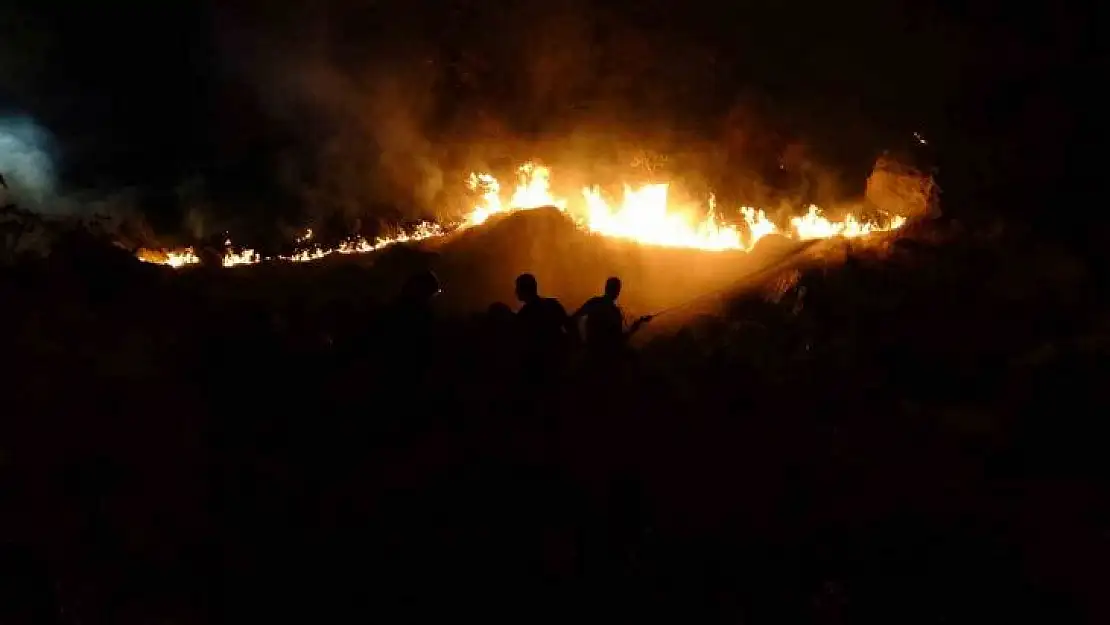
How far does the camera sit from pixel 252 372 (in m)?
7.91

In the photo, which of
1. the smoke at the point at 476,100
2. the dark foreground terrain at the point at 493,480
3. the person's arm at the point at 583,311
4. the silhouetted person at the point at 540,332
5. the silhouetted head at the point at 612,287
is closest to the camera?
the dark foreground terrain at the point at 493,480

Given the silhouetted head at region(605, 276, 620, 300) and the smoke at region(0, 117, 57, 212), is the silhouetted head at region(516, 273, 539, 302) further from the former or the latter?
the smoke at region(0, 117, 57, 212)

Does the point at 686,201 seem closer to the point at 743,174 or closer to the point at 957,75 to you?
the point at 743,174

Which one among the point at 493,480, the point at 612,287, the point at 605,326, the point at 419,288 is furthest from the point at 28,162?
the point at 493,480

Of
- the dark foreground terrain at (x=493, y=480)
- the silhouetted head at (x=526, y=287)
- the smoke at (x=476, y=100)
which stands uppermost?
the smoke at (x=476, y=100)

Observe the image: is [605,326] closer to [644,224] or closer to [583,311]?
[583,311]

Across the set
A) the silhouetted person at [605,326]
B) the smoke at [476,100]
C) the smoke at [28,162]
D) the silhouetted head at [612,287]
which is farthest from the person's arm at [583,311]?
the smoke at [28,162]

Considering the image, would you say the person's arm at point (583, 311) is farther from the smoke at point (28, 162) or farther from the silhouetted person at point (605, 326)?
the smoke at point (28, 162)

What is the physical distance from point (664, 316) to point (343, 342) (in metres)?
3.91

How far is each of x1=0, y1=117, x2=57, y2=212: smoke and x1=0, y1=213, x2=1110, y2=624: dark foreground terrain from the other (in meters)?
11.6

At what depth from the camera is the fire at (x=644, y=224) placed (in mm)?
13289

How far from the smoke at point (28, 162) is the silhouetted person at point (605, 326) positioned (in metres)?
14.0

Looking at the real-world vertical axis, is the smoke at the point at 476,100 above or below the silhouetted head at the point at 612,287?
above

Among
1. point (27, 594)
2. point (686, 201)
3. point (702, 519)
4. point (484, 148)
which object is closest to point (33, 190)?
point (484, 148)
